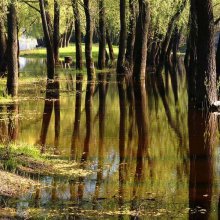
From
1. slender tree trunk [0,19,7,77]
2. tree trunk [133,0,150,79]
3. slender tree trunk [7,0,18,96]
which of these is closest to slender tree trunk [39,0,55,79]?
slender tree trunk [0,19,7,77]

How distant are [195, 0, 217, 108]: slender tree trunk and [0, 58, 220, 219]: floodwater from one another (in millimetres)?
819

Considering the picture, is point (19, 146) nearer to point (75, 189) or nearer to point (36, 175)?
point (36, 175)

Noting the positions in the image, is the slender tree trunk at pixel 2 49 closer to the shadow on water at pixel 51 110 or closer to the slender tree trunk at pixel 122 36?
the shadow on water at pixel 51 110

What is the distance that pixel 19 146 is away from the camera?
12094mm

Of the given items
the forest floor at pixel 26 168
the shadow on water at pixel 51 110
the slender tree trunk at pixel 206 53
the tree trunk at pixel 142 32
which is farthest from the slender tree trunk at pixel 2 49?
the forest floor at pixel 26 168

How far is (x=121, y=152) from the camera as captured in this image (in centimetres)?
1209

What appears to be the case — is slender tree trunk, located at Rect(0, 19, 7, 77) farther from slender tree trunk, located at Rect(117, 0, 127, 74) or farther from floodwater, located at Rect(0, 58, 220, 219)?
floodwater, located at Rect(0, 58, 220, 219)

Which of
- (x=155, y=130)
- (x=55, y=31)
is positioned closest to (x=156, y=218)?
(x=155, y=130)

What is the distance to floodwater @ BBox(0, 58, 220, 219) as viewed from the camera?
7.94 m

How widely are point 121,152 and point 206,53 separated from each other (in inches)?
283

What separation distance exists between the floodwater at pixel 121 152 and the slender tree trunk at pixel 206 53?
2.69 feet

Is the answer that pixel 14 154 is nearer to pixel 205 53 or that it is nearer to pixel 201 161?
pixel 201 161

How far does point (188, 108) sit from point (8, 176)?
11.5 m

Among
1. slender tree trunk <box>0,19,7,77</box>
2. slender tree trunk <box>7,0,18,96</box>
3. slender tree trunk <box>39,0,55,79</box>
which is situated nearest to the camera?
slender tree trunk <box>7,0,18,96</box>
